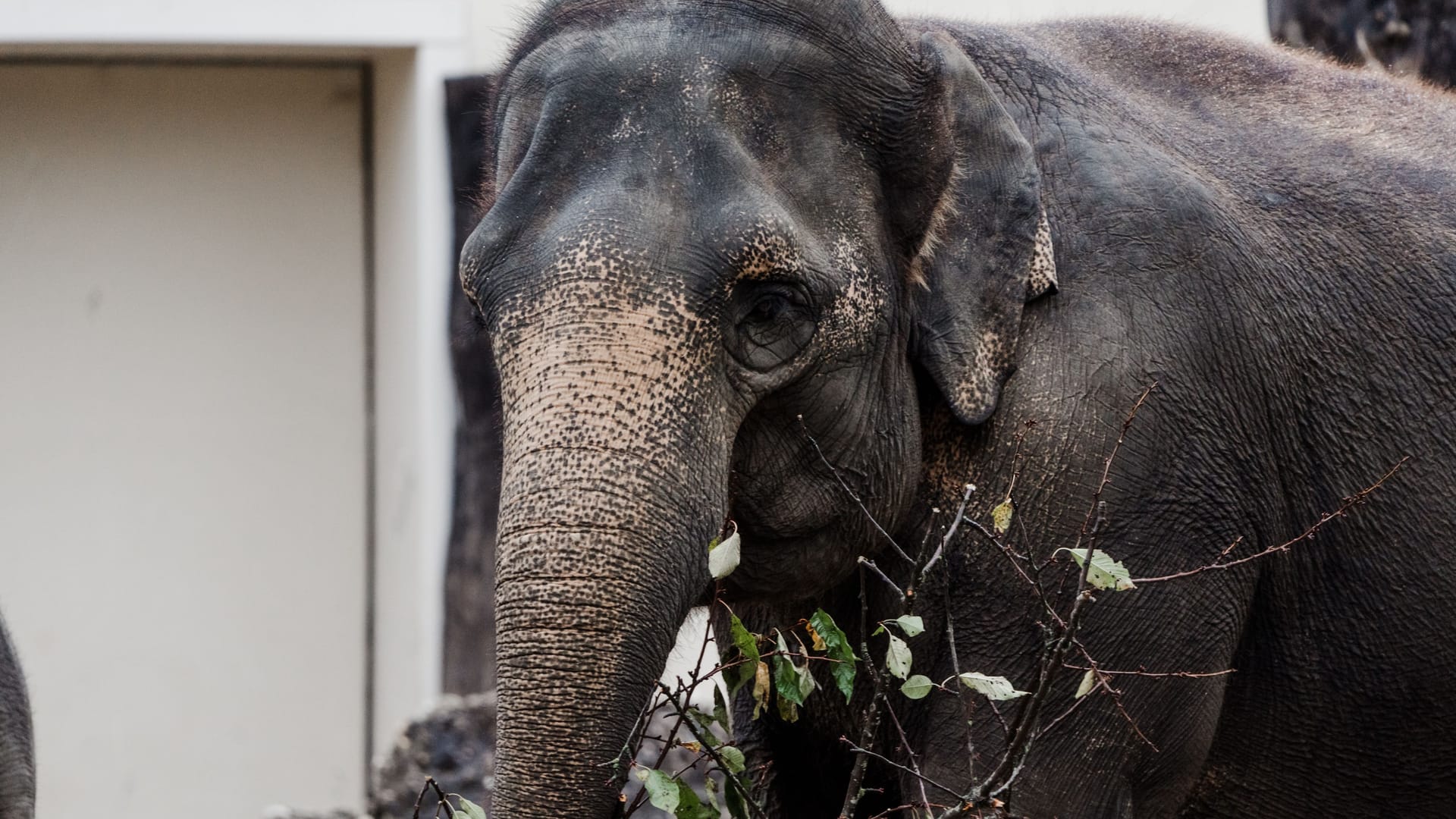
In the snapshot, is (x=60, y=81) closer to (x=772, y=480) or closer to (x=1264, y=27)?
(x=1264, y=27)

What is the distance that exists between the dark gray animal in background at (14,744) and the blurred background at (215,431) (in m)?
4.40

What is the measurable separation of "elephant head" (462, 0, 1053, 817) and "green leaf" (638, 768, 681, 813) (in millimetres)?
Answer: 70

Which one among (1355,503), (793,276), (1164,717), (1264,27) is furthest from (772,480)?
(1264,27)

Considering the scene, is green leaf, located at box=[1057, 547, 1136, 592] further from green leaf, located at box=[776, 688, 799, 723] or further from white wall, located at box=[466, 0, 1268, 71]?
white wall, located at box=[466, 0, 1268, 71]

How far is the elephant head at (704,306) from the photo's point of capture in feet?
8.09

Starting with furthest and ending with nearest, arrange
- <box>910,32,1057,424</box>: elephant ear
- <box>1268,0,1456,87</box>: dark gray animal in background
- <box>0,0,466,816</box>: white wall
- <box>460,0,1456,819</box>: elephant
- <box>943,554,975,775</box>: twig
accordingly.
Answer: <box>0,0,466,816</box>: white wall < <box>1268,0,1456,87</box>: dark gray animal in background < <box>910,32,1057,424</box>: elephant ear < <box>943,554,975,775</box>: twig < <box>460,0,1456,819</box>: elephant

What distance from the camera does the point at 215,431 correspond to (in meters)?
8.23

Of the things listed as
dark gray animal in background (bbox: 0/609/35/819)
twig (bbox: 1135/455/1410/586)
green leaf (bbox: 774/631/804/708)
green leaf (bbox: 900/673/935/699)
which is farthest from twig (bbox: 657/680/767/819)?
dark gray animal in background (bbox: 0/609/35/819)

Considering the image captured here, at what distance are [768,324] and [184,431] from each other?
5.94m

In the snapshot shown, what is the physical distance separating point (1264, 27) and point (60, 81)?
181 inches

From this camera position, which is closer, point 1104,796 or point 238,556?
point 1104,796

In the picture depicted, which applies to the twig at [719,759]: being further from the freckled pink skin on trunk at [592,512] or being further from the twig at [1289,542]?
the twig at [1289,542]

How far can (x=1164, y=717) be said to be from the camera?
3.01 metres

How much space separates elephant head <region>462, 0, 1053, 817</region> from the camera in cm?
246
